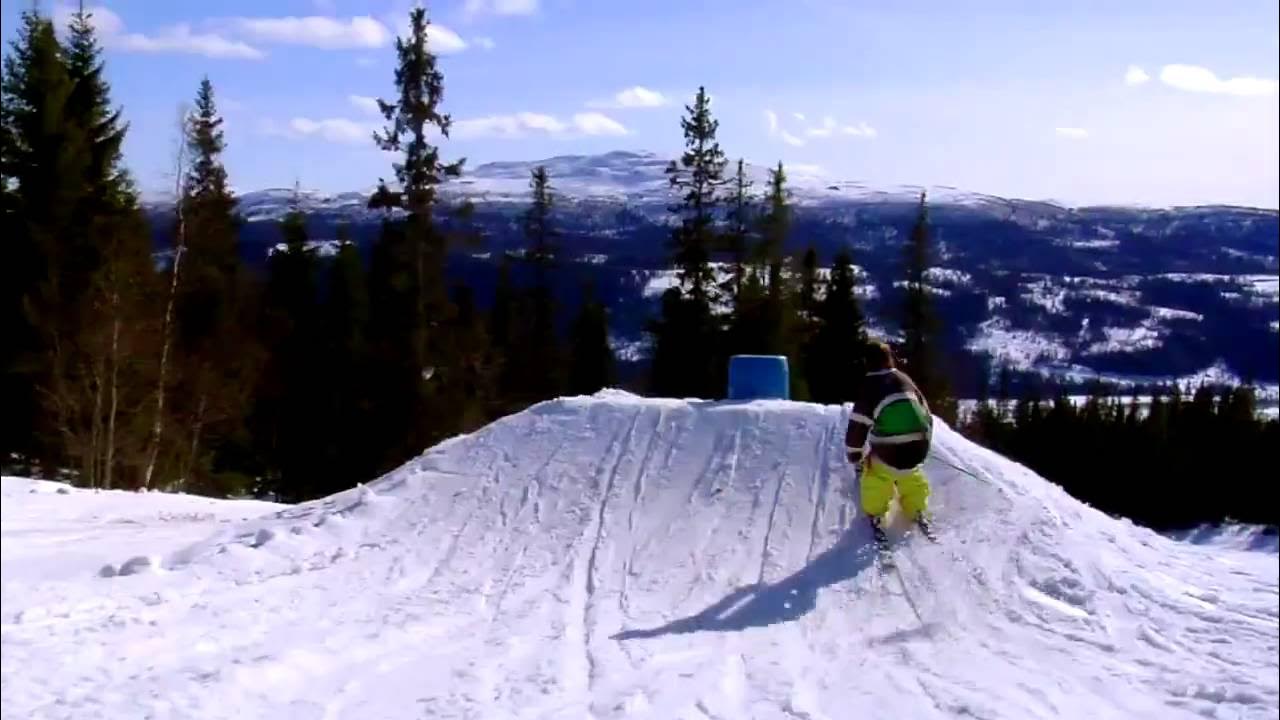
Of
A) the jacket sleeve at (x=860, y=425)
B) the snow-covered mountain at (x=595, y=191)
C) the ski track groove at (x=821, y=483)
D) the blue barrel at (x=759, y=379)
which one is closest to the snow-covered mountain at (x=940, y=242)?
the snow-covered mountain at (x=595, y=191)

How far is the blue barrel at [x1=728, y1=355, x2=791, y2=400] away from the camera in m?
13.8

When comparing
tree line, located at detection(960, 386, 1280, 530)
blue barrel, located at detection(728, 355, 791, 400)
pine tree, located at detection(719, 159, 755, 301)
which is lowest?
tree line, located at detection(960, 386, 1280, 530)

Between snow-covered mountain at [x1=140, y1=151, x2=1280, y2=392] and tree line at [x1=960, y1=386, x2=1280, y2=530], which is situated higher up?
snow-covered mountain at [x1=140, y1=151, x2=1280, y2=392]

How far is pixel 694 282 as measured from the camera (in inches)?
1340

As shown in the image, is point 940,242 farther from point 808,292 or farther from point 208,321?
point 208,321

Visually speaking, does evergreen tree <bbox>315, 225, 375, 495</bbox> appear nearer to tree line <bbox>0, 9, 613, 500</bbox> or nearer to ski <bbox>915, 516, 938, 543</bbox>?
tree line <bbox>0, 9, 613, 500</bbox>

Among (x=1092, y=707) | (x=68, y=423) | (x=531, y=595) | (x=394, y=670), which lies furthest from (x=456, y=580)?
(x=68, y=423)

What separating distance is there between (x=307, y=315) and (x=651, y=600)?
32.5 meters

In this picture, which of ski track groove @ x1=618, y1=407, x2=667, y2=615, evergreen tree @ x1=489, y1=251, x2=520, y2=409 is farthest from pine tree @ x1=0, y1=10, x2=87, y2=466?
ski track groove @ x1=618, y1=407, x2=667, y2=615

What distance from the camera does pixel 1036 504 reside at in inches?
442

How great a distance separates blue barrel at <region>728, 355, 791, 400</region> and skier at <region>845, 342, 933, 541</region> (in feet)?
11.7

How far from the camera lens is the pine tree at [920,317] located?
32.2 metres

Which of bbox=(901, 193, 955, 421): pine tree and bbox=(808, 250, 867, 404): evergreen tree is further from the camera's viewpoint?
bbox=(808, 250, 867, 404): evergreen tree

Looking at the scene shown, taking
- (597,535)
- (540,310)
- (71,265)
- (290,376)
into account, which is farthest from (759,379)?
(540,310)
